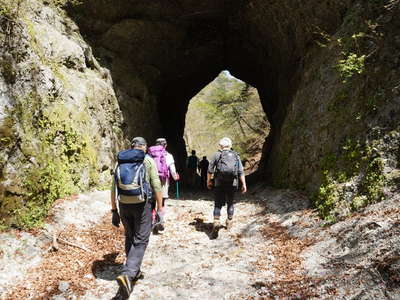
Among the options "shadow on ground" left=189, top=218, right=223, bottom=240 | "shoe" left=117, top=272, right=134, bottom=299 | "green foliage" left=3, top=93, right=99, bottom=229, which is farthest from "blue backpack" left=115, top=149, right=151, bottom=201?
"shadow on ground" left=189, top=218, right=223, bottom=240

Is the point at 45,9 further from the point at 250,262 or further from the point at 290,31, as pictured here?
the point at 250,262

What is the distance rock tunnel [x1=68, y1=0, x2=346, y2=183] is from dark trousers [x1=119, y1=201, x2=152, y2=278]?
A: 842 centimetres

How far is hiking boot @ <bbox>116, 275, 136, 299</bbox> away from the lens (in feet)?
14.8

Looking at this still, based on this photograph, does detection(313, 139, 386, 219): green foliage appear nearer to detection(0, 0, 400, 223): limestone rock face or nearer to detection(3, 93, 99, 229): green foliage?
detection(0, 0, 400, 223): limestone rock face

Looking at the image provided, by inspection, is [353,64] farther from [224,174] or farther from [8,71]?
[8,71]

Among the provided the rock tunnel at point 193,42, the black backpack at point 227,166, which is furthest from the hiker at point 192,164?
the black backpack at point 227,166

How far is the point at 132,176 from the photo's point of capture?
194 inches

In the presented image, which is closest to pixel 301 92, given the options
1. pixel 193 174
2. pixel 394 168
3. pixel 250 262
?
pixel 394 168

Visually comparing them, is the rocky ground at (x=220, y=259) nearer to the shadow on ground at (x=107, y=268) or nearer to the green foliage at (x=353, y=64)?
the shadow on ground at (x=107, y=268)

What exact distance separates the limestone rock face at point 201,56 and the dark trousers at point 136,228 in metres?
2.72

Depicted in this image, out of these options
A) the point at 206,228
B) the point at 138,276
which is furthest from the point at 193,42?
the point at 138,276

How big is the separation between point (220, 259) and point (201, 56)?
49.3 ft

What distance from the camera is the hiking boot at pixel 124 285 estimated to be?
178 inches

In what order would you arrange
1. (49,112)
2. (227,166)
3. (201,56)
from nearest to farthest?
1. (227,166)
2. (49,112)
3. (201,56)
